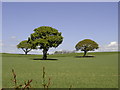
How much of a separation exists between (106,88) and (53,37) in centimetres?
3535

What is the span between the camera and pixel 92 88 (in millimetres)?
7781

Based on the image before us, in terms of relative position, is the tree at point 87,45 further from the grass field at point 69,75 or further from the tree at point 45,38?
the grass field at point 69,75

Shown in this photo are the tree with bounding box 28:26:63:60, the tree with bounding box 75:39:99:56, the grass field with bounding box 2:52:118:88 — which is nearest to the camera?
the grass field with bounding box 2:52:118:88

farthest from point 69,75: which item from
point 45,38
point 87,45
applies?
point 87,45

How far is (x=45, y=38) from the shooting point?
43875mm

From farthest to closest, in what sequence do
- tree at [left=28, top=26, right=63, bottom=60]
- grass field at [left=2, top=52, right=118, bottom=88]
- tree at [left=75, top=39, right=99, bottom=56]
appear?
1. tree at [left=75, top=39, right=99, bottom=56]
2. tree at [left=28, top=26, right=63, bottom=60]
3. grass field at [left=2, top=52, right=118, bottom=88]

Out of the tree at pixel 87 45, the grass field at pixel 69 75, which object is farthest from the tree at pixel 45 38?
the tree at pixel 87 45

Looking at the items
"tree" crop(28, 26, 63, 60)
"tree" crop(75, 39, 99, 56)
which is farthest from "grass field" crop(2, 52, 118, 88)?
"tree" crop(75, 39, 99, 56)

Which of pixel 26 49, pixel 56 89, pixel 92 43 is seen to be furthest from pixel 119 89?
pixel 26 49

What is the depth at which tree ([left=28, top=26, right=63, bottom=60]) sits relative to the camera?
41925mm

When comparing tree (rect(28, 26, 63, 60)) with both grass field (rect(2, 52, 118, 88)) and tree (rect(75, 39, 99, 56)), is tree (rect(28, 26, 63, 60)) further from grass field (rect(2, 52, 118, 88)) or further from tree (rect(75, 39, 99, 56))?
tree (rect(75, 39, 99, 56))

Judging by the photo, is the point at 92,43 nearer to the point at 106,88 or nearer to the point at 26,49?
the point at 26,49

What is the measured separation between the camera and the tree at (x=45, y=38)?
41.9 metres

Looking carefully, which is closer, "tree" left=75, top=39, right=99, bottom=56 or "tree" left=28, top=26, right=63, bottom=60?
"tree" left=28, top=26, right=63, bottom=60
